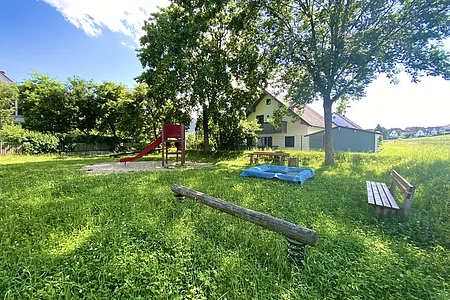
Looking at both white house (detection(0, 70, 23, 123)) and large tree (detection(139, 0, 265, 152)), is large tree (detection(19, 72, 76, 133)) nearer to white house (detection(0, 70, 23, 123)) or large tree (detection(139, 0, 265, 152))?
white house (detection(0, 70, 23, 123))

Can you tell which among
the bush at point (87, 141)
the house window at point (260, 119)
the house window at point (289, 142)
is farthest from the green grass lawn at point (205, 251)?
the house window at point (260, 119)

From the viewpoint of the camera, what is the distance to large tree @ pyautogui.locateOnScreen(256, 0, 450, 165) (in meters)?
8.40

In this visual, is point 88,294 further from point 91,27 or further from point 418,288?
point 91,27

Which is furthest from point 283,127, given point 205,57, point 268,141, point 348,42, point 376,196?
point 376,196

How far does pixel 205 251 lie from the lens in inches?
90.9

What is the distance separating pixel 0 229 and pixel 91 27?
16.4 m

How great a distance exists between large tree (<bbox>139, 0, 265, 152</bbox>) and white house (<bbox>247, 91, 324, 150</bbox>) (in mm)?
6592

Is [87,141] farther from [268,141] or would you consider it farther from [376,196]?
[376,196]

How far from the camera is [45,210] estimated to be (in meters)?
3.48

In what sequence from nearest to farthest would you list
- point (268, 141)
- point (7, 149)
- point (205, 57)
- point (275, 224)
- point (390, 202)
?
point (275, 224), point (390, 202), point (205, 57), point (7, 149), point (268, 141)

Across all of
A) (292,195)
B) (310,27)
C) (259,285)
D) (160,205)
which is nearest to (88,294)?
(259,285)

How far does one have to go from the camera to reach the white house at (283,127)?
20562 millimetres

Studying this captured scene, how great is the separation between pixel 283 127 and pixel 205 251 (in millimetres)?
20561

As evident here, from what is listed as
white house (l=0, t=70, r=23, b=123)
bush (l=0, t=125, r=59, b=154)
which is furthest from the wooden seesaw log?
white house (l=0, t=70, r=23, b=123)
